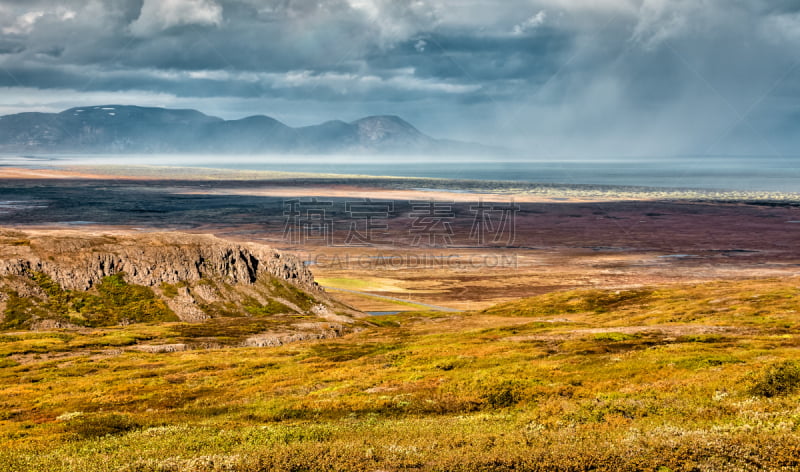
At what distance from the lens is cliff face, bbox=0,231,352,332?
9162 cm

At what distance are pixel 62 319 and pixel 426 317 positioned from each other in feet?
190

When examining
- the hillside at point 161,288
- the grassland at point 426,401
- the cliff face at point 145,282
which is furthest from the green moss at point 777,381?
the cliff face at point 145,282

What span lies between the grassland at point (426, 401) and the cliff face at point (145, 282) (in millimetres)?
11768

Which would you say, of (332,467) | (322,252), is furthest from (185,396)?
(322,252)

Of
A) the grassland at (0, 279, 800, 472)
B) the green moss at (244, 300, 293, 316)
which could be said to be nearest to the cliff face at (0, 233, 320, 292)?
the green moss at (244, 300, 293, 316)

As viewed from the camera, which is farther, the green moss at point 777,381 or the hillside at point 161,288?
the hillside at point 161,288

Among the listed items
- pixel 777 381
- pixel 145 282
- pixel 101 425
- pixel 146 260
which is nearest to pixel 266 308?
pixel 145 282

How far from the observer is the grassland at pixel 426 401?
26.3m

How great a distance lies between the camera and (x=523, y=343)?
66250 millimetres

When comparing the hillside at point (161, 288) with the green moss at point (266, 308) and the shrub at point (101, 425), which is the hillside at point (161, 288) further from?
the shrub at point (101, 425)

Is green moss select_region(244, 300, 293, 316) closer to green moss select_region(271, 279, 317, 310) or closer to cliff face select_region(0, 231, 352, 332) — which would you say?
cliff face select_region(0, 231, 352, 332)

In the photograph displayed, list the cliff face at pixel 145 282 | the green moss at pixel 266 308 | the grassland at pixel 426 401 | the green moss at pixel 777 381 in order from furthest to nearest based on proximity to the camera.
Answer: the green moss at pixel 266 308 → the cliff face at pixel 145 282 → the green moss at pixel 777 381 → the grassland at pixel 426 401

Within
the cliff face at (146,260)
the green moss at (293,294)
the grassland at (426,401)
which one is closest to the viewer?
the grassland at (426,401)

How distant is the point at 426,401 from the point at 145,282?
7514 centimetres
